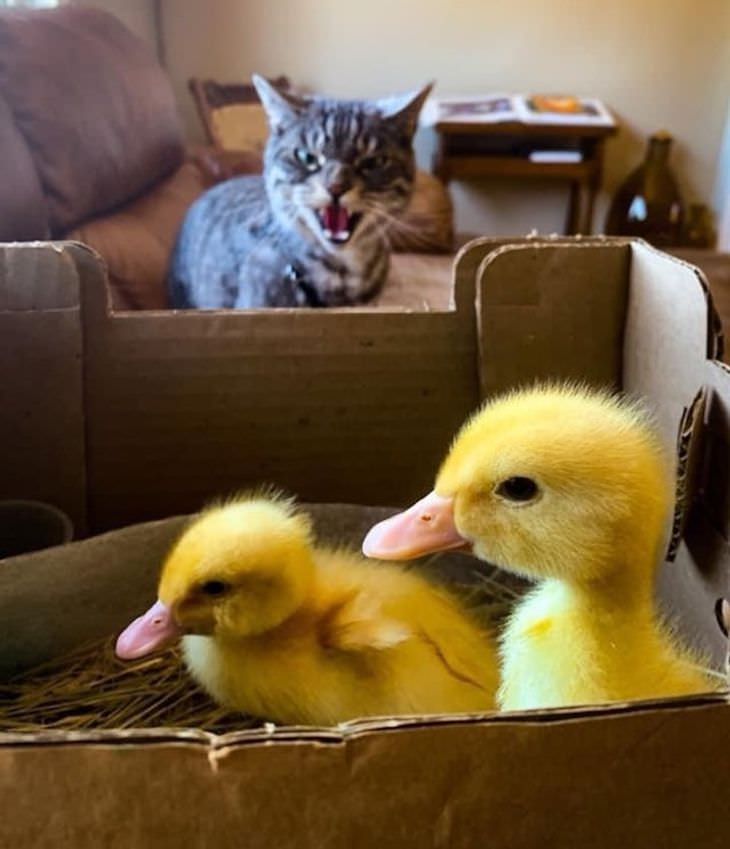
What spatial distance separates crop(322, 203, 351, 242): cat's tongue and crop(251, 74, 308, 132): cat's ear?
214 millimetres

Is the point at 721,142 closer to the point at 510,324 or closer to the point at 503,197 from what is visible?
the point at 503,197

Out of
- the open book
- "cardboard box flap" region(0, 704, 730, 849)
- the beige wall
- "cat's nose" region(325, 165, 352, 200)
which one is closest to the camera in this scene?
"cardboard box flap" region(0, 704, 730, 849)

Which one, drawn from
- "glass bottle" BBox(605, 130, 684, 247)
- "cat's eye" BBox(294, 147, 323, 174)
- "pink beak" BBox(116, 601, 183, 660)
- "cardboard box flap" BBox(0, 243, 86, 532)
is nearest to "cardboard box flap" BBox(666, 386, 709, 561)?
"pink beak" BBox(116, 601, 183, 660)

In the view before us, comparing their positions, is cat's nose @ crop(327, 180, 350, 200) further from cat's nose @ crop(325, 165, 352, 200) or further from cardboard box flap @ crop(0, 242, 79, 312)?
cardboard box flap @ crop(0, 242, 79, 312)

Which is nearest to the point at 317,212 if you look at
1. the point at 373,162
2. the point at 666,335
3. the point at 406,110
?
the point at 373,162

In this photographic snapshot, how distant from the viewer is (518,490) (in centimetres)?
68

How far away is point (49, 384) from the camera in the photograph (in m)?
1.00

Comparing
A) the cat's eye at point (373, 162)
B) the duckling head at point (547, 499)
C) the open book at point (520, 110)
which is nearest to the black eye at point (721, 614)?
the duckling head at point (547, 499)

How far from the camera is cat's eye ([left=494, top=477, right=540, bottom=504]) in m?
0.68

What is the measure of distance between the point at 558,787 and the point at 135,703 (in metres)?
0.60

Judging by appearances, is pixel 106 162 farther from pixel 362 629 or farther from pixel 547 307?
pixel 362 629

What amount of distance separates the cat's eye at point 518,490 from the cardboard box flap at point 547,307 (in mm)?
385

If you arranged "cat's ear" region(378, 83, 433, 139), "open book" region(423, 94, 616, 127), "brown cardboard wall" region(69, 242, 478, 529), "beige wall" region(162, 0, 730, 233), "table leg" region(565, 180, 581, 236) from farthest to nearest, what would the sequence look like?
1. "table leg" region(565, 180, 581, 236)
2. "beige wall" region(162, 0, 730, 233)
3. "open book" region(423, 94, 616, 127)
4. "cat's ear" region(378, 83, 433, 139)
5. "brown cardboard wall" region(69, 242, 478, 529)

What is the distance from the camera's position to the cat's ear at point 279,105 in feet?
6.30
